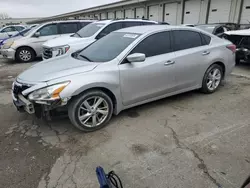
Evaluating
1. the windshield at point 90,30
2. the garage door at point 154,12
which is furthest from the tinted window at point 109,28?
the garage door at point 154,12

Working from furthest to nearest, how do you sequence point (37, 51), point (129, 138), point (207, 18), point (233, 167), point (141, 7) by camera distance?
point (141, 7) < point (207, 18) < point (37, 51) < point (129, 138) < point (233, 167)

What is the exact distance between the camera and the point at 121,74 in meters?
3.40

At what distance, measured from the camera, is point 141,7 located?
2453 cm

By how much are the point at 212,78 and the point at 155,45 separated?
1.75 m

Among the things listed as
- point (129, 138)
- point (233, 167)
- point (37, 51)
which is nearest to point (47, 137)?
point (129, 138)

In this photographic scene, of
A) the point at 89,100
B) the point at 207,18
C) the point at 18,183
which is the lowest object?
the point at 18,183

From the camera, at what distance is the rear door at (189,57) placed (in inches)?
161

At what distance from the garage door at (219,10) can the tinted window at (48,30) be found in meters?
12.5

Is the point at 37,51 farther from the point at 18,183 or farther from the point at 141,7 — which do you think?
the point at 141,7

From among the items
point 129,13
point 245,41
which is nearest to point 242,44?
point 245,41

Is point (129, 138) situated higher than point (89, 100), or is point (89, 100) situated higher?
point (89, 100)

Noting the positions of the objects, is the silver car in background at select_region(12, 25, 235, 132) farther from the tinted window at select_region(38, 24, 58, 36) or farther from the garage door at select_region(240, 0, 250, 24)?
the garage door at select_region(240, 0, 250, 24)

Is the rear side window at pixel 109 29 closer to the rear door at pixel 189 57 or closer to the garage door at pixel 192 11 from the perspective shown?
the rear door at pixel 189 57

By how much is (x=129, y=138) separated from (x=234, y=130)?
167 cm
